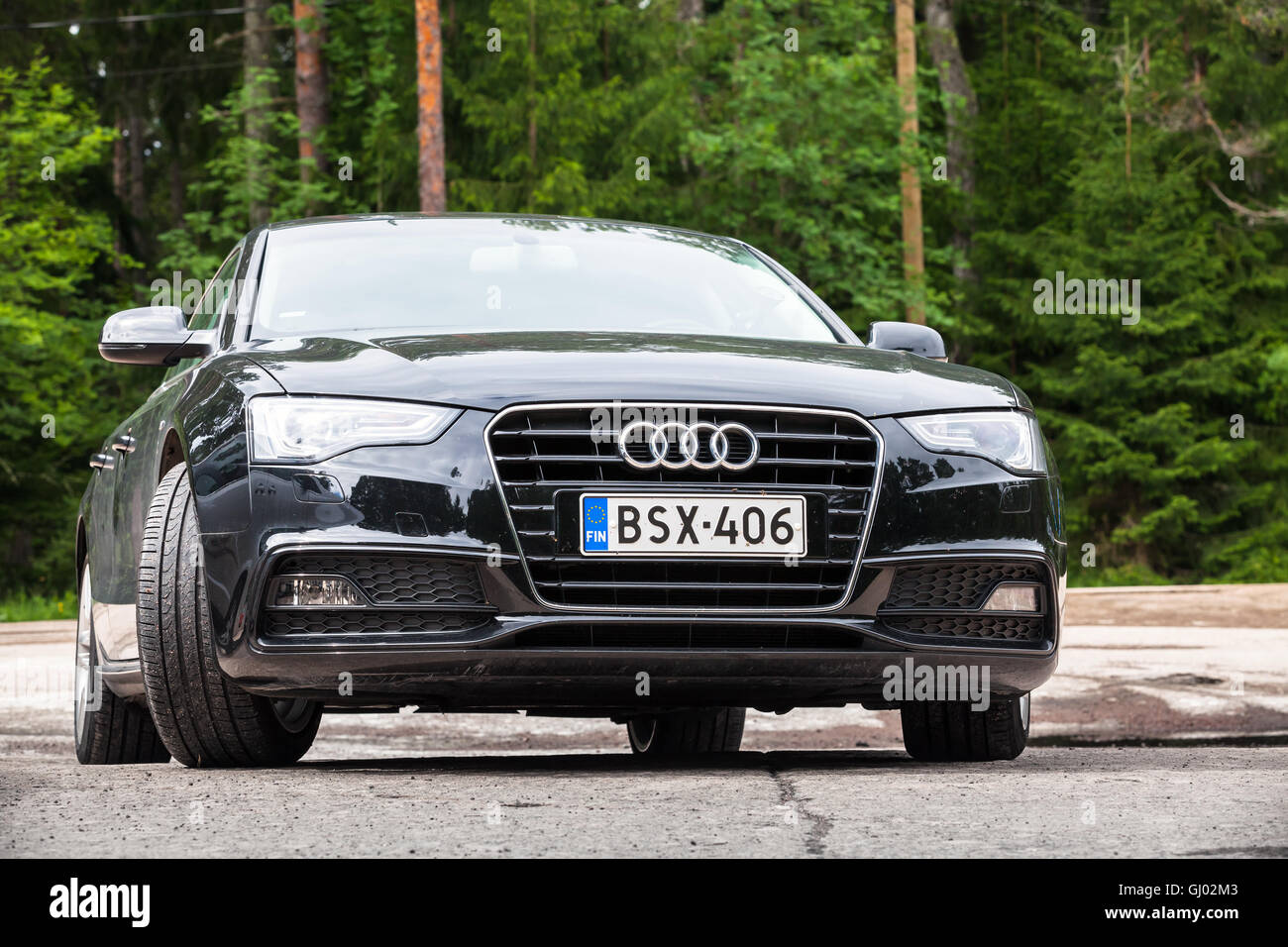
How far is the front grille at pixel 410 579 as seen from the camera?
4.39m

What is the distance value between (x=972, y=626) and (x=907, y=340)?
4.46ft

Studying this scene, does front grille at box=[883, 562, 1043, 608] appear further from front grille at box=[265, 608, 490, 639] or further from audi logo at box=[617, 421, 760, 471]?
front grille at box=[265, 608, 490, 639]

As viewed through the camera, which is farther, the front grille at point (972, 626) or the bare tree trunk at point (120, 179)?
the bare tree trunk at point (120, 179)

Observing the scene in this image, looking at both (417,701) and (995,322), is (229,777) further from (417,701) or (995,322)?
(995,322)

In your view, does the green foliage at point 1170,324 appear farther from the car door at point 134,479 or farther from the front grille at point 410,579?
the front grille at point 410,579

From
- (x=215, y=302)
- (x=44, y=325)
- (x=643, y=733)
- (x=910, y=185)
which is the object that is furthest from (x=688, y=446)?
(x=910, y=185)

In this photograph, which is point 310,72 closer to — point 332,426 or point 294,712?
point 294,712

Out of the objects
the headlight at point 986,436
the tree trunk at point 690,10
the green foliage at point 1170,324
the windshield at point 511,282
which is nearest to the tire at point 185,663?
the windshield at point 511,282

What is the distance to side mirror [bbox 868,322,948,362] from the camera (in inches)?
229

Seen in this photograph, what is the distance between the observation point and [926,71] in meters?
29.1

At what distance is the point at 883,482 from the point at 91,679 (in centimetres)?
299

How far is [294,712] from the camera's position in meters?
5.22

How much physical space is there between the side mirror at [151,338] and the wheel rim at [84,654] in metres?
1.14

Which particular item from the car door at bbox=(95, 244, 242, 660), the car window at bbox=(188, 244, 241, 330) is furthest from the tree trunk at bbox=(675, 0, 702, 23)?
the car door at bbox=(95, 244, 242, 660)
